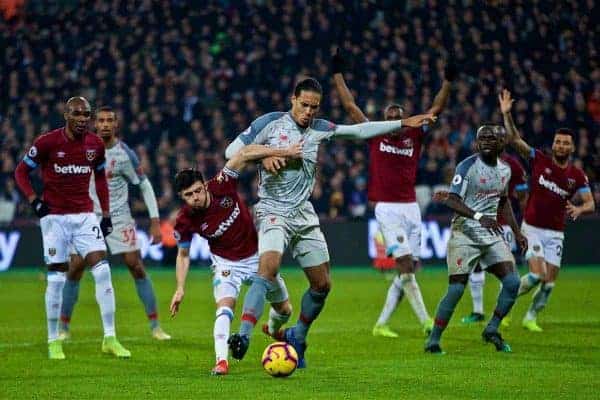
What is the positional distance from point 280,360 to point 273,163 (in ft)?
5.41

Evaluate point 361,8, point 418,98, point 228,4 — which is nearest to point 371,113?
point 418,98

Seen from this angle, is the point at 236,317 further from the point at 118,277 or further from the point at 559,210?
the point at 118,277

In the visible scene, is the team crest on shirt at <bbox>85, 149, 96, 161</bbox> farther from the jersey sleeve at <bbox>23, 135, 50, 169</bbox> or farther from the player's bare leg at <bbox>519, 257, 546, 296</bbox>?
the player's bare leg at <bbox>519, 257, 546, 296</bbox>

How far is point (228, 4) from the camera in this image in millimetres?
30953

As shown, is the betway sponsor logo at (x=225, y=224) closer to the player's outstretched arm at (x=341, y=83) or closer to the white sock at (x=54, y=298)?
the white sock at (x=54, y=298)

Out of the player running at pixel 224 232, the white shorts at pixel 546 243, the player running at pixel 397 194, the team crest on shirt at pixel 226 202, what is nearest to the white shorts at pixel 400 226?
the player running at pixel 397 194

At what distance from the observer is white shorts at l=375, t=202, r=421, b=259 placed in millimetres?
13281

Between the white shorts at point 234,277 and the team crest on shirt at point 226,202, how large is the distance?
48cm

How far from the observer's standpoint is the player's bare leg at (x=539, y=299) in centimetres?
1377

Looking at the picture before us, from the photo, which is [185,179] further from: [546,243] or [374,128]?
[546,243]

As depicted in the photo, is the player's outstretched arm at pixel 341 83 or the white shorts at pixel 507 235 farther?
the white shorts at pixel 507 235

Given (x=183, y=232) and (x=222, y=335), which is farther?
(x=183, y=232)

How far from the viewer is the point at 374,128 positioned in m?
10.2

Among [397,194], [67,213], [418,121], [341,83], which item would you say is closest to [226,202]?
[418,121]
